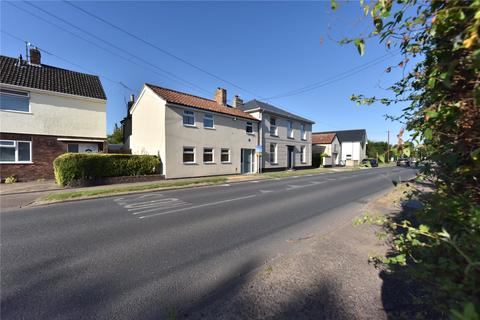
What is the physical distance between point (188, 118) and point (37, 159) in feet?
35.1

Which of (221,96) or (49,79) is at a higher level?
(221,96)

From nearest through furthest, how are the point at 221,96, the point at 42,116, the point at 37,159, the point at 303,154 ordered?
the point at 37,159 → the point at 42,116 → the point at 221,96 → the point at 303,154

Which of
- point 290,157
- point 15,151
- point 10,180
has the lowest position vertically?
point 10,180

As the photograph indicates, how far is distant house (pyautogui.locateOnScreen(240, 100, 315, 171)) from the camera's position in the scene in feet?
79.1

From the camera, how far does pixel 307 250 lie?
13.3 feet

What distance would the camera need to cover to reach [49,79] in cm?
1725

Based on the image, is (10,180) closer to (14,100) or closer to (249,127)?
(14,100)

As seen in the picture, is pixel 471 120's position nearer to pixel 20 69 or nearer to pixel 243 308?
pixel 243 308

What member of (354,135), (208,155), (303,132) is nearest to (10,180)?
(208,155)

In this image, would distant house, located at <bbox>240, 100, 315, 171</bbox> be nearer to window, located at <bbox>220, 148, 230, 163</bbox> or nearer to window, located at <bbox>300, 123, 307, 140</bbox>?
window, located at <bbox>300, 123, 307, 140</bbox>

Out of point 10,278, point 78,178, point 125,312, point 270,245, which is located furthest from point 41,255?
point 78,178

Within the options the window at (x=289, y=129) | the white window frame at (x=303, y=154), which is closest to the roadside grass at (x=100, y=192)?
the window at (x=289, y=129)

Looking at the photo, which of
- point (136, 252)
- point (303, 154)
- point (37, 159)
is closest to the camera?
point (136, 252)

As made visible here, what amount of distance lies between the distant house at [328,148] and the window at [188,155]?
24720 mm
